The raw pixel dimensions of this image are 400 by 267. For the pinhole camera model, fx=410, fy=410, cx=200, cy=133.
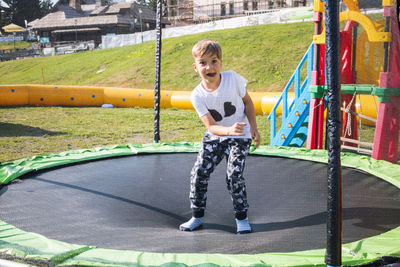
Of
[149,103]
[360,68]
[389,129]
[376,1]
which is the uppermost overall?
[376,1]

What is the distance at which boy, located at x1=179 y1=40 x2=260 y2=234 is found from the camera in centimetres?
182

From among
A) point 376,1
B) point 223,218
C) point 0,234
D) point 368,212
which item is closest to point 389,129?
point 376,1

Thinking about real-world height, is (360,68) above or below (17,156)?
above

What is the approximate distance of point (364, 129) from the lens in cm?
538

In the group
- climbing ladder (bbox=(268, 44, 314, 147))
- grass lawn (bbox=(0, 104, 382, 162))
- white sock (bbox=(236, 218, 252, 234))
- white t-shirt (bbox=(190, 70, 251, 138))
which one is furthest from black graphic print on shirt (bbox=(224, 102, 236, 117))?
grass lawn (bbox=(0, 104, 382, 162))

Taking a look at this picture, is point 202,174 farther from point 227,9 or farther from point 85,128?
point 227,9

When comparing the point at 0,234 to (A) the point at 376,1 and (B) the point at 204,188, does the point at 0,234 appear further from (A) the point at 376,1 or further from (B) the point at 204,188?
(A) the point at 376,1

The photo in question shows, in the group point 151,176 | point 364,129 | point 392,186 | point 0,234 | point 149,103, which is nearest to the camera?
point 0,234

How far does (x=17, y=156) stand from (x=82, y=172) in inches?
65.6

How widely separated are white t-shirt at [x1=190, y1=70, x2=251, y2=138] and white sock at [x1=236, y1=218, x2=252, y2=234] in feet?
1.26

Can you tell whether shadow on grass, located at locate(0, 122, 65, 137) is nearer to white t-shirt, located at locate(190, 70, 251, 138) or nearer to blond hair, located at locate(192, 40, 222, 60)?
white t-shirt, located at locate(190, 70, 251, 138)

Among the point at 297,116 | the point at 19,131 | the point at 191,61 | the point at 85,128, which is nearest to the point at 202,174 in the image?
the point at 297,116

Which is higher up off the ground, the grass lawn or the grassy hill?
the grassy hill

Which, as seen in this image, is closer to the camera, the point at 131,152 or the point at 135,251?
the point at 135,251
